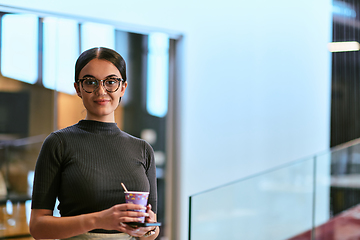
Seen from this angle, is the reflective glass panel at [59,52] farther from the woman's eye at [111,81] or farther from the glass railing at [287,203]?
the woman's eye at [111,81]

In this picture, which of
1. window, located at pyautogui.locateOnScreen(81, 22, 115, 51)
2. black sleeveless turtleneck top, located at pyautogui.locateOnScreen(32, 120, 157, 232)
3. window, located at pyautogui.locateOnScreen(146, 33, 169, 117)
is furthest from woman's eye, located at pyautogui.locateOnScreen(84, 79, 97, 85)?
window, located at pyautogui.locateOnScreen(146, 33, 169, 117)

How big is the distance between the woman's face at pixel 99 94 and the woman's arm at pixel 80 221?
0.34m

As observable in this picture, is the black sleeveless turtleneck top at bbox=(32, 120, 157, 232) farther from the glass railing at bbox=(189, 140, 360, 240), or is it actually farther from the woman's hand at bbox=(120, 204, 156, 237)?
the glass railing at bbox=(189, 140, 360, 240)

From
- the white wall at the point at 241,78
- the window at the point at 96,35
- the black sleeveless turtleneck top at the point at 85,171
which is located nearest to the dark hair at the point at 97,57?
the black sleeveless turtleneck top at the point at 85,171

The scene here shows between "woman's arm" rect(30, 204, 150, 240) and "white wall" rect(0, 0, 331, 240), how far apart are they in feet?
7.63

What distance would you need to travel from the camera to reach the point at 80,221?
1.14 metres

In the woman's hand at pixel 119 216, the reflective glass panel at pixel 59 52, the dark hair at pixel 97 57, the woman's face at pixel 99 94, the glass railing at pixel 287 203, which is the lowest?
the glass railing at pixel 287 203

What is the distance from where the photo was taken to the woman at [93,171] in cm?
115

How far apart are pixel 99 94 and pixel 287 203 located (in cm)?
348

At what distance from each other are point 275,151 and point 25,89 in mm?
2895

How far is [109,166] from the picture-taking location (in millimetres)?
1266

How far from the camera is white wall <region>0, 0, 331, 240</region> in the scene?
3.88 m

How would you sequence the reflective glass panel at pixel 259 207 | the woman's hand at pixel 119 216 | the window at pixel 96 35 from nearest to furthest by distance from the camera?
the woman's hand at pixel 119 216 < the reflective glass panel at pixel 259 207 < the window at pixel 96 35

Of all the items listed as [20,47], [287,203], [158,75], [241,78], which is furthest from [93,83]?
[287,203]
